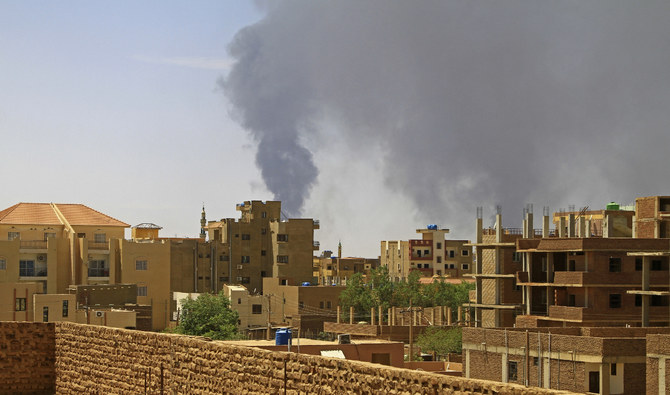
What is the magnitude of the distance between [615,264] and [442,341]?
18451 millimetres

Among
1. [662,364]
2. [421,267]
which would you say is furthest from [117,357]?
[421,267]

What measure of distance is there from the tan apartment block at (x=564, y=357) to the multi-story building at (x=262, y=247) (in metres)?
62.2

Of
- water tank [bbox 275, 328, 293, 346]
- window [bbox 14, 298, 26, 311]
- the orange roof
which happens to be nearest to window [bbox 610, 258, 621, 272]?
water tank [bbox 275, 328, 293, 346]

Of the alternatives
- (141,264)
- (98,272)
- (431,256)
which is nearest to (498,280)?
(141,264)

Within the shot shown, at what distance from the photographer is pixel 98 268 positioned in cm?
9081

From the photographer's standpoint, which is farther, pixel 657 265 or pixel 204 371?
pixel 657 265

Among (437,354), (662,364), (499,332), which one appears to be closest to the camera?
(662,364)

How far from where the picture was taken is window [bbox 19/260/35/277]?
278 ft

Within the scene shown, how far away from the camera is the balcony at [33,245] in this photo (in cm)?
8592

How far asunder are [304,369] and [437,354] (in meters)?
58.2

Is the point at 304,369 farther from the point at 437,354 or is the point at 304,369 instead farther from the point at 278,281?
the point at 278,281

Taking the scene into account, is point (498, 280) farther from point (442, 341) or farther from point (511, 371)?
point (511, 371)

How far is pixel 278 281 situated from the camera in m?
105

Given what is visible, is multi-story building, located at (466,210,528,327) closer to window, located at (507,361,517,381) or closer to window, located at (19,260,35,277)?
window, located at (507,361,517,381)
